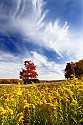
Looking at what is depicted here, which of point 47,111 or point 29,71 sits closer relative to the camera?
point 47,111

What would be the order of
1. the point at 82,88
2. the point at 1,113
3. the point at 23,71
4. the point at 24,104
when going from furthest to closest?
the point at 23,71, the point at 82,88, the point at 24,104, the point at 1,113

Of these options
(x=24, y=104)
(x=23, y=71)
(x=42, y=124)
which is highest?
(x=23, y=71)

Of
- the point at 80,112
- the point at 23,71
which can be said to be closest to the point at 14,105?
the point at 80,112

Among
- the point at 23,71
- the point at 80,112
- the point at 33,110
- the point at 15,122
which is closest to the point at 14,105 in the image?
the point at 33,110

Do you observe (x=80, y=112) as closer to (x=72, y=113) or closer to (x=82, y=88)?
(x=72, y=113)

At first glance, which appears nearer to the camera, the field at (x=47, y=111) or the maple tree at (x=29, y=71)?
the field at (x=47, y=111)

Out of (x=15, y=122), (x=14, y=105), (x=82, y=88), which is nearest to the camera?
(x=15, y=122)

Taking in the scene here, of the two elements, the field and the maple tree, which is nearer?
the field

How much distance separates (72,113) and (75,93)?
155cm

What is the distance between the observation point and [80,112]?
7.37 meters

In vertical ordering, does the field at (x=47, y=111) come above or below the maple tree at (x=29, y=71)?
below

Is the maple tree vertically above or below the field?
above

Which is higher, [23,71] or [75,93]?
[23,71]

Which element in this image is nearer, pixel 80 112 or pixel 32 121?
pixel 80 112
